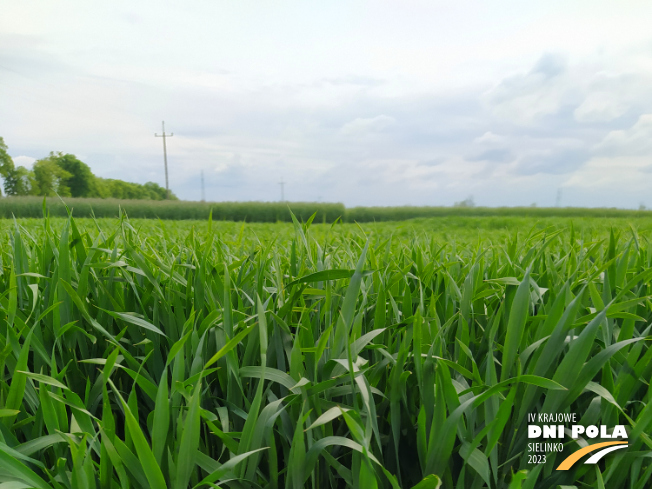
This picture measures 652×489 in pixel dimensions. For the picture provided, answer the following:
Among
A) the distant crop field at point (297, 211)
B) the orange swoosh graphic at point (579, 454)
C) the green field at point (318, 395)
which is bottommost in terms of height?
the orange swoosh graphic at point (579, 454)

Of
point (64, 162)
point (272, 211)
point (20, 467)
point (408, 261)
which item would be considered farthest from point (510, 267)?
point (64, 162)

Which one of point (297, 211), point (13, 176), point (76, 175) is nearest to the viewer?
point (297, 211)

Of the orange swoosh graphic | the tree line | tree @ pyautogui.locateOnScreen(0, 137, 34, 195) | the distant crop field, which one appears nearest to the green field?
the orange swoosh graphic

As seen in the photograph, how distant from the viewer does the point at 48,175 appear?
39250 mm

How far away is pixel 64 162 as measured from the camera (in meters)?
42.0

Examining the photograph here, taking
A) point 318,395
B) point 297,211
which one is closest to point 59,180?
point 297,211

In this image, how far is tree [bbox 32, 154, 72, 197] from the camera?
38013 millimetres

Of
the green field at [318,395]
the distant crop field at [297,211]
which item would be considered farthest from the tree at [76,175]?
the green field at [318,395]

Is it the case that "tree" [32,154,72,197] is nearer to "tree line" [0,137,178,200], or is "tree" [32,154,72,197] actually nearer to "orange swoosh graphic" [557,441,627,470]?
"tree line" [0,137,178,200]

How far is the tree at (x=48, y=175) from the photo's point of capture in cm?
3801

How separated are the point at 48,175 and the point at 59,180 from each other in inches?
48.7

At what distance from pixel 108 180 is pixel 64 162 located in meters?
8.33

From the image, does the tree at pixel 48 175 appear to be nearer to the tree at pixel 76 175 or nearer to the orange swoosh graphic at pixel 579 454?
the tree at pixel 76 175

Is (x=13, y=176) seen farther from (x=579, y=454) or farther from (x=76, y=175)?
(x=579, y=454)
